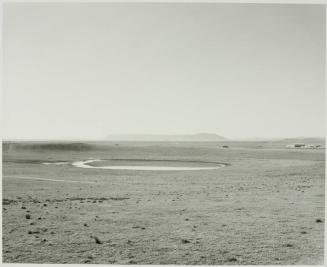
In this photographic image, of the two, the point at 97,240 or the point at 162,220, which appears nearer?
the point at 97,240

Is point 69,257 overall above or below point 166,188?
below

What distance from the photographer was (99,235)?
1203 centimetres

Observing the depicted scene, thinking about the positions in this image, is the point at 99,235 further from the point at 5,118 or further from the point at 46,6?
the point at 46,6

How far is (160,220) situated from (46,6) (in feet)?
39.5

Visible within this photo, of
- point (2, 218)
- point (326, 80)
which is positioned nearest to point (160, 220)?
point (2, 218)

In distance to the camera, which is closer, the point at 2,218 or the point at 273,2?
the point at 2,218

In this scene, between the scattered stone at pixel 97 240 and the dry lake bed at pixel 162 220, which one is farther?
the scattered stone at pixel 97 240

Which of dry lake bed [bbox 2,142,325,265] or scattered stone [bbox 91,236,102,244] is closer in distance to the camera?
dry lake bed [bbox 2,142,325,265]

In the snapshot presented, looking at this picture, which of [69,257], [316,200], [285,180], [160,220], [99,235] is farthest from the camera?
[285,180]

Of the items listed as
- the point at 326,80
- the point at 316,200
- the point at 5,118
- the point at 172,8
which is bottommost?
the point at 316,200

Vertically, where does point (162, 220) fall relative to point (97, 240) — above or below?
above

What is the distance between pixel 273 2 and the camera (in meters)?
15.6

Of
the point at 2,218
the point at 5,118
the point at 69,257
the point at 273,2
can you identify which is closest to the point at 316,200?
the point at 273,2

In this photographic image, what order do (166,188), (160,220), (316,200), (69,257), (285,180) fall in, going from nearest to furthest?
(69,257) < (160,220) < (316,200) < (166,188) < (285,180)
